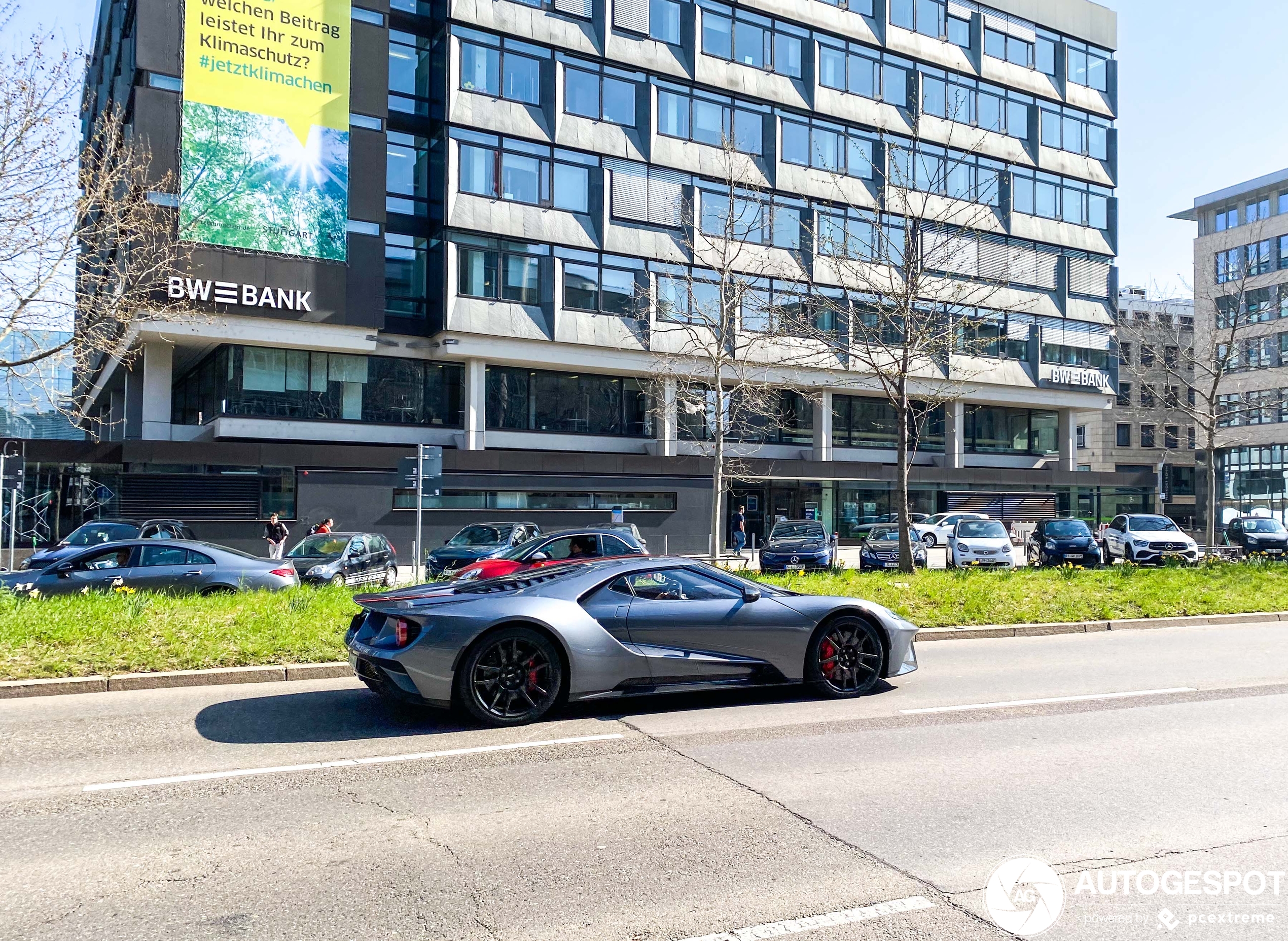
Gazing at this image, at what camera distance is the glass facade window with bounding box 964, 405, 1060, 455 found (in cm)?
4675

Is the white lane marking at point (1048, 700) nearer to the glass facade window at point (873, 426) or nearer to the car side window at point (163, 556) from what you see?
the car side window at point (163, 556)

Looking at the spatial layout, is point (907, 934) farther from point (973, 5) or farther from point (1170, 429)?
point (1170, 429)

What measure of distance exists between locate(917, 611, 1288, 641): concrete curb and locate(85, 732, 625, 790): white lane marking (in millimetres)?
6305

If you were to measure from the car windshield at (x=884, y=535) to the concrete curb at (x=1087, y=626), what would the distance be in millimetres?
11786

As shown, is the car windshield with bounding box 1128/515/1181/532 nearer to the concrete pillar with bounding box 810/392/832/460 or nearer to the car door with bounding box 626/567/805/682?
the concrete pillar with bounding box 810/392/832/460

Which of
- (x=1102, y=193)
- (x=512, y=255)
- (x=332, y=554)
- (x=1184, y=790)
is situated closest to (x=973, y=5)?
(x=1102, y=193)

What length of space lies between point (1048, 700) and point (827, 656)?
210 centimetres

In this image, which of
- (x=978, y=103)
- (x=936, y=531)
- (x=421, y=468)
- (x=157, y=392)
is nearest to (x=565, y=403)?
(x=157, y=392)

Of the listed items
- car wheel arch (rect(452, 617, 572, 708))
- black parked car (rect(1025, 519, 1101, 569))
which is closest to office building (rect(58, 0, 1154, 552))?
black parked car (rect(1025, 519, 1101, 569))

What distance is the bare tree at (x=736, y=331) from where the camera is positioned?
29047 millimetres

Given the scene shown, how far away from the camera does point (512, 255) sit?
3356 centimetres

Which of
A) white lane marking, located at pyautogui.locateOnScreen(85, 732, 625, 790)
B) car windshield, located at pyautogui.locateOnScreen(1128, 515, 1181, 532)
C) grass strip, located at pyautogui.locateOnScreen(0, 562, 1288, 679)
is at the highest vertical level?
car windshield, located at pyautogui.locateOnScreen(1128, 515, 1181, 532)

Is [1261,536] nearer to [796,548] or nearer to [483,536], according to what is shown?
[796,548]

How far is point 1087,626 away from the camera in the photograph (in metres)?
13.8
